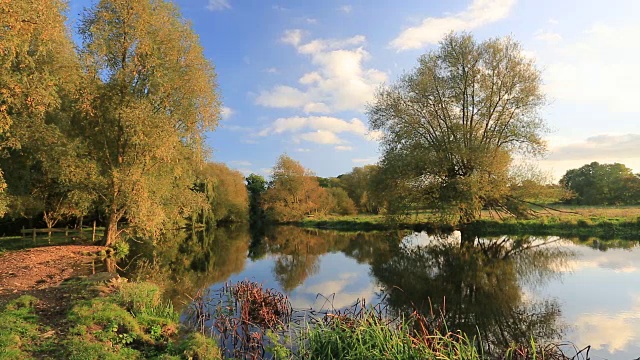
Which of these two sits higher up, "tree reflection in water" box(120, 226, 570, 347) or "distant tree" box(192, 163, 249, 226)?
"distant tree" box(192, 163, 249, 226)

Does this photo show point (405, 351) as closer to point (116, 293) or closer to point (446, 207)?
point (116, 293)

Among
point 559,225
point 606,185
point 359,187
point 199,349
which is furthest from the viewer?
point 359,187

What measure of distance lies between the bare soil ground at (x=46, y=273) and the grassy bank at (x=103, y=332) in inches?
12.2

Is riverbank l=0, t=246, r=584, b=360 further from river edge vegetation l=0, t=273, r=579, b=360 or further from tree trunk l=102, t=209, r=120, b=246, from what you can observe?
tree trunk l=102, t=209, r=120, b=246

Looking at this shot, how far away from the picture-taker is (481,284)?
43.7 ft

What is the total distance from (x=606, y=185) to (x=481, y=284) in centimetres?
6147

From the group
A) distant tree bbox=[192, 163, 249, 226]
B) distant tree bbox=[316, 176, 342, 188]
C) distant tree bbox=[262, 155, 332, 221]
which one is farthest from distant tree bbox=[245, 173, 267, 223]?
distant tree bbox=[316, 176, 342, 188]

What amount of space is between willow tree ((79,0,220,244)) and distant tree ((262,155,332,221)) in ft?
122

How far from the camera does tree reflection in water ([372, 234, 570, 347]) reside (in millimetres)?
8836

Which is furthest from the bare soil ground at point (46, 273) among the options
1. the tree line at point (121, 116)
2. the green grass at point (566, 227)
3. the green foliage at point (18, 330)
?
the green grass at point (566, 227)

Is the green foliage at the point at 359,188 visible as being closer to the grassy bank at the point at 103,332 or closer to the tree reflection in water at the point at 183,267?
the tree reflection in water at the point at 183,267

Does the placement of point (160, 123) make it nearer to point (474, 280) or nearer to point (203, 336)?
point (203, 336)

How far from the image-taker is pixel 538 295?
1175 cm

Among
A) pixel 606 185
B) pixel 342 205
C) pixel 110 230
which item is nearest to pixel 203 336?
pixel 110 230
